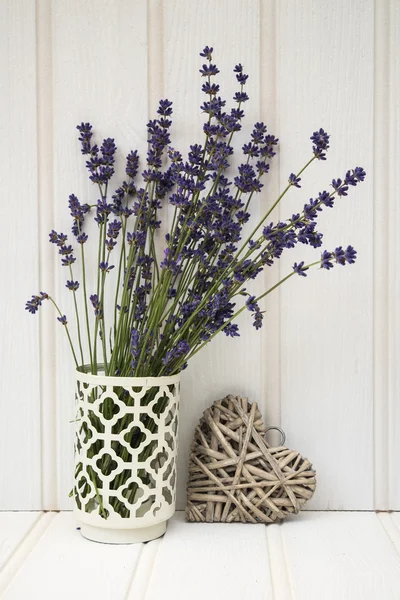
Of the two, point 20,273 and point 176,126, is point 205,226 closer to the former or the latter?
point 176,126

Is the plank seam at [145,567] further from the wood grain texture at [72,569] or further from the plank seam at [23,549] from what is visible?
the plank seam at [23,549]

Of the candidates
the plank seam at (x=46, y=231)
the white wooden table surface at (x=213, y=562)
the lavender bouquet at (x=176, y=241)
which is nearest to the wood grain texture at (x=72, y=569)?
the white wooden table surface at (x=213, y=562)

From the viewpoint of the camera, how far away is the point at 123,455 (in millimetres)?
889

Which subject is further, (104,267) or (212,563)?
(104,267)

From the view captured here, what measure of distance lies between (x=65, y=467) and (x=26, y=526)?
108mm

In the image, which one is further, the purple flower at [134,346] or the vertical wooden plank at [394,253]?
the vertical wooden plank at [394,253]

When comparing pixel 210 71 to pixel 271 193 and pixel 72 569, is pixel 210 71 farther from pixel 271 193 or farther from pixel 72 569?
pixel 72 569

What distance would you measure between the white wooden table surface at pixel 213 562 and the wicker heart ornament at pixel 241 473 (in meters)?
0.03

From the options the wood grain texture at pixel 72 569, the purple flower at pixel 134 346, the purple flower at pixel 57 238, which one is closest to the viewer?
the wood grain texture at pixel 72 569

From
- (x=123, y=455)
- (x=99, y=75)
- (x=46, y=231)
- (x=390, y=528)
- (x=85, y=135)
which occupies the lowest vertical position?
(x=390, y=528)

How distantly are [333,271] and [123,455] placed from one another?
1.41ft

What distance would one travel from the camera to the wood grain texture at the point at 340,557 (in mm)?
764

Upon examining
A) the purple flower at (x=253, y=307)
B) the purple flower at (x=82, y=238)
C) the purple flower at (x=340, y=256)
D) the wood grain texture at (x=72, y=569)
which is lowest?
the wood grain texture at (x=72, y=569)

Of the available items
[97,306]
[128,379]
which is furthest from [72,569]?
[97,306]
